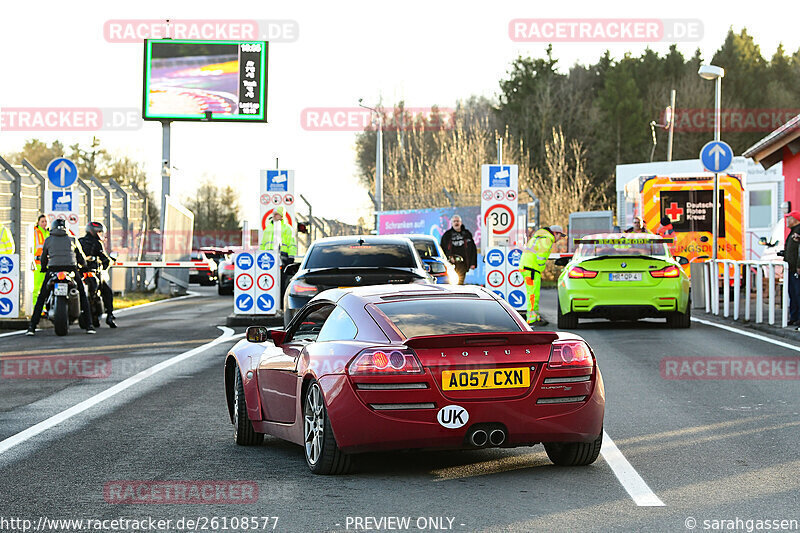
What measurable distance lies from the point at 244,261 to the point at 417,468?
566 inches

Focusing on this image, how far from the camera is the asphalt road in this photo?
643 cm

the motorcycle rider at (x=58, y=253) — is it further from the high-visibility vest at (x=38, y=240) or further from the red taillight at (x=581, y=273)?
the red taillight at (x=581, y=273)

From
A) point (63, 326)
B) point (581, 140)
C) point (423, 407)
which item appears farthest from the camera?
point (581, 140)

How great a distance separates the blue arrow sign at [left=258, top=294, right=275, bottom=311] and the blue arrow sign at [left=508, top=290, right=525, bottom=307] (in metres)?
4.11

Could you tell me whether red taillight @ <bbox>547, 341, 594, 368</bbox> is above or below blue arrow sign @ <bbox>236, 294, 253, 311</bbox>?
above

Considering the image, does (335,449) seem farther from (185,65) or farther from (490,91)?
(490,91)

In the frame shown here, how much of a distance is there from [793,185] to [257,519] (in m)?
26.0

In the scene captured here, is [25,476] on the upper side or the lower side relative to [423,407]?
lower

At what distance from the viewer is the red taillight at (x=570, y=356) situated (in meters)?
7.43

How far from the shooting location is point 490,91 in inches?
3346

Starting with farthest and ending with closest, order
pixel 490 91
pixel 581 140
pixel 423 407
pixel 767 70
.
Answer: pixel 767 70, pixel 490 91, pixel 581 140, pixel 423 407

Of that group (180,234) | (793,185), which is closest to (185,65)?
(180,234)

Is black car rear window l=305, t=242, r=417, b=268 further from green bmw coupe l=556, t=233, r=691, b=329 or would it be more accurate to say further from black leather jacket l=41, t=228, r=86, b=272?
black leather jacket l=41, t=228, r=86, b=272

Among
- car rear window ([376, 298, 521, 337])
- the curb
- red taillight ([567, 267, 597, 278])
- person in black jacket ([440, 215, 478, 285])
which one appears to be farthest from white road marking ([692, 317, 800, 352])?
car rear window ([376, 298, 521, 337])
